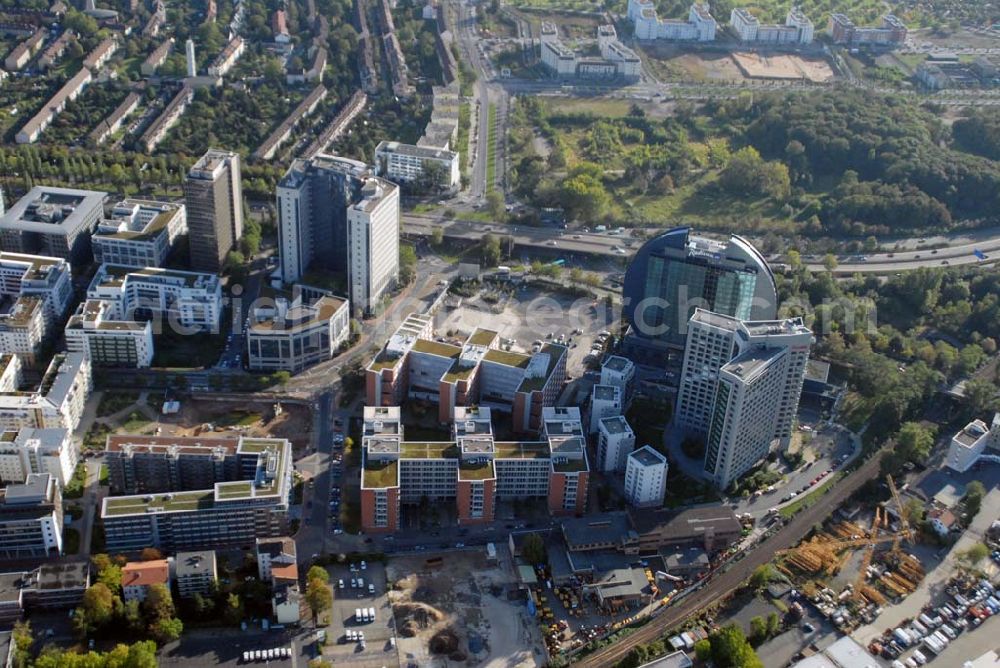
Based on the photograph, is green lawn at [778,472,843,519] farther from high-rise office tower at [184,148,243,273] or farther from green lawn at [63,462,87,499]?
high-rise office tower at [184,148,243,273]

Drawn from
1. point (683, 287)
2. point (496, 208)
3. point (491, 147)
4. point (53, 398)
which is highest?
point (491, 147)

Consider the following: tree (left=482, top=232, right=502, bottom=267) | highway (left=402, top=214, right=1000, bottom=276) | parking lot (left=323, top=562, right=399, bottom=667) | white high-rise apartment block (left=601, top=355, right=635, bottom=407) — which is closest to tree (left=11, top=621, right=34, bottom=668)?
parking lot (left=323, top=562, right=399, bottom=667)

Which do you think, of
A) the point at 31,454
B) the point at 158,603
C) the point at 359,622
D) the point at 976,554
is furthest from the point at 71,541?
the point at 976,554

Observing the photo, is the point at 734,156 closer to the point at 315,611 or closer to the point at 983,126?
the point at 983,126

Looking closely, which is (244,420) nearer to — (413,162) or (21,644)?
(21,644)

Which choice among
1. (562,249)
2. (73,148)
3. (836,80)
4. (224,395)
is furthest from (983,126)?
(73,148)

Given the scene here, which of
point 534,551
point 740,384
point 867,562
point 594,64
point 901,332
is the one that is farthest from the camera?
point 594,64
